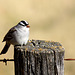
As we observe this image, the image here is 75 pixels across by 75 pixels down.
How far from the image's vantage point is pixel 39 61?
3.42m

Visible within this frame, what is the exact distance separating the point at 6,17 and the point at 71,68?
12.1 feet

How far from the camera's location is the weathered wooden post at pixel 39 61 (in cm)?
342

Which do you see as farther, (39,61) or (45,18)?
(45,18)

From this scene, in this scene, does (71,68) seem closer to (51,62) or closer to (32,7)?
(32,7)

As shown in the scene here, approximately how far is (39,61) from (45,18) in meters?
7.74

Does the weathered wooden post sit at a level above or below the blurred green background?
below

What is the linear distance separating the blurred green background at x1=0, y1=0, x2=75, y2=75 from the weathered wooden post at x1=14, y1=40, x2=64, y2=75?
529 centimetres

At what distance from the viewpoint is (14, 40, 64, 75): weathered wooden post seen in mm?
3424

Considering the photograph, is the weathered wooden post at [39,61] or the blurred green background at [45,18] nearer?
the weathered wooden post at [39,61]

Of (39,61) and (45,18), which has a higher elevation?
(45,18)

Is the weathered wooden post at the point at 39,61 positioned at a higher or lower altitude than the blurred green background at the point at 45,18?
lower

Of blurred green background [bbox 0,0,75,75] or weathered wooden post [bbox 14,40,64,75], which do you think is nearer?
weathered wooden post [bbox 14,40,64,75]

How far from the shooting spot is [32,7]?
37.8ft

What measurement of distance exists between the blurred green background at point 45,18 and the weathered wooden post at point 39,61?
17.4ft
